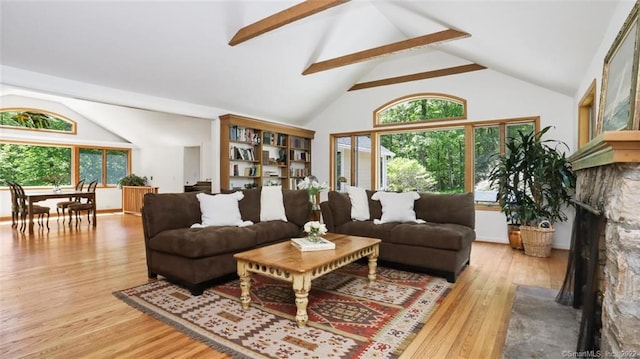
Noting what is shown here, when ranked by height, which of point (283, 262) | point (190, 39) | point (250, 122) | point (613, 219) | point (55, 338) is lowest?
point (55, 338)

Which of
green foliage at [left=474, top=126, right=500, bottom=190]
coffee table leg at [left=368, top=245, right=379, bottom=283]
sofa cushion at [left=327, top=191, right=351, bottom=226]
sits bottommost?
coffee table leg at [left=368, top=245, right=379, bottom=283]

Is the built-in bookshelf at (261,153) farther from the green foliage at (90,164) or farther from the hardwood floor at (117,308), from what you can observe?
the green foliage at (90,164)

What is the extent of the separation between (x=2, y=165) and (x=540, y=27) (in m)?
10.7

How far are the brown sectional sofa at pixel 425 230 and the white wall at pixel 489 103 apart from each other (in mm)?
1910

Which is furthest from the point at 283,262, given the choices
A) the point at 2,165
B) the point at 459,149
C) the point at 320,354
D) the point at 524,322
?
the point at 2,165

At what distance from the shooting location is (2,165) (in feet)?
25.3

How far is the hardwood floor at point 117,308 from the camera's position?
2004 mm

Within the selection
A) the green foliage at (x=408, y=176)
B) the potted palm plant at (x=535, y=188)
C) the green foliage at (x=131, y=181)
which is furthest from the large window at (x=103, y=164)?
the potted palm plant at (x=535, y=188)

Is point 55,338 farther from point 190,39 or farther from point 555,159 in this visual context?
point 555,159

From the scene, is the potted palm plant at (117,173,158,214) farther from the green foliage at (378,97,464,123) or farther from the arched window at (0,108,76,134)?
the green foliage at (378,97,464,123)

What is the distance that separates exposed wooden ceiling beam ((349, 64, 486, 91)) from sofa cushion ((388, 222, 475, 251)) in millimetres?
3170

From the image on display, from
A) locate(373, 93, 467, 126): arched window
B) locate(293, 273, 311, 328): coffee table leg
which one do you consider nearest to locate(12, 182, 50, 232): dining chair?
locate(293, 273, 311, 328): coffee table leg

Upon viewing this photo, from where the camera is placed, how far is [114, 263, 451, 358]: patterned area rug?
6.63 feet

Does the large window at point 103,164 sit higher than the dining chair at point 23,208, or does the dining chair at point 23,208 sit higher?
the large window at point 103,164
